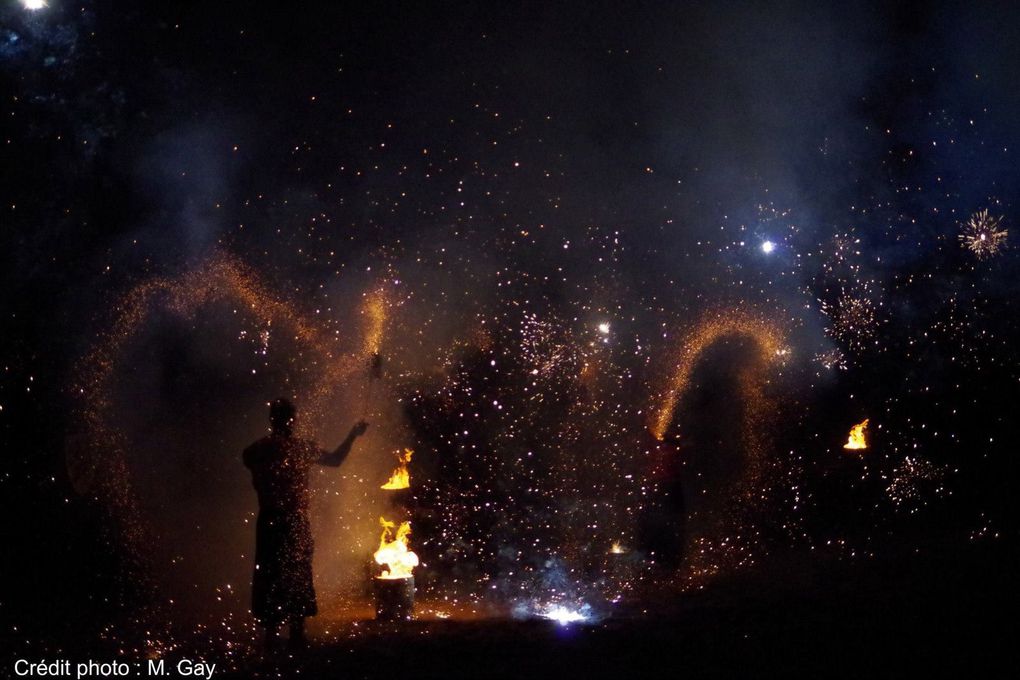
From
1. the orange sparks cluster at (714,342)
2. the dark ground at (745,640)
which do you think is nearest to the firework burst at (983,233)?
the orange sparks cluster at (714,342)

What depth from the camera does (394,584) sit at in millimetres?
4676

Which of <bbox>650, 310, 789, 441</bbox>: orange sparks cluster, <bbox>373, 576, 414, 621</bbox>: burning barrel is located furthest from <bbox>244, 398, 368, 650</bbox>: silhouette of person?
<bbox>650, 310, 789, 441</bbox>: orange sparks cluster

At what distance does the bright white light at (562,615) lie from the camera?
4.40 metres

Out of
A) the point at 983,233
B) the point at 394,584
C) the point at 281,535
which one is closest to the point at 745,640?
the point at 394,584

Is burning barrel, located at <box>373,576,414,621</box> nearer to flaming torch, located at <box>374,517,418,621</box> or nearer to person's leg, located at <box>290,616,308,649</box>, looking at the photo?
flaming torch, located at <box>374,517,418,621</box>

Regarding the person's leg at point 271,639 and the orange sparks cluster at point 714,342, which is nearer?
the person's leg at point 271,639

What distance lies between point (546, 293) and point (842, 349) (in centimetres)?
425

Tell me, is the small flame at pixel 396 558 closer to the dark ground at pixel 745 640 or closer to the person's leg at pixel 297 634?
the dark ground at pixel 745 640

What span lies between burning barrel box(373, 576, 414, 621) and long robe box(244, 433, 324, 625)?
0.63 m

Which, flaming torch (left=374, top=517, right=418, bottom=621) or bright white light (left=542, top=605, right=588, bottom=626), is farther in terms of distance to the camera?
flaming torch (left=374, top=517, right=418, bottom=621)

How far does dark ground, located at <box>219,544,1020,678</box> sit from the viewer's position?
3361 millimetres

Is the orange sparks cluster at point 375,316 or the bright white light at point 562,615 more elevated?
the orange sparks cluster at point 375,316

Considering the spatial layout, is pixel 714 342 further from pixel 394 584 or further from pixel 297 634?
pixel 297 634

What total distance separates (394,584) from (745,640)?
220cm
